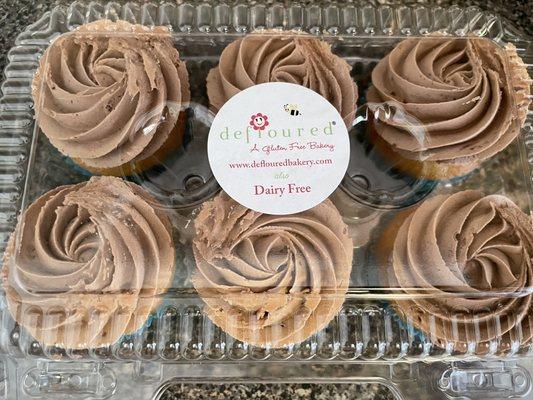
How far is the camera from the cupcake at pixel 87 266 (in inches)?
47.6

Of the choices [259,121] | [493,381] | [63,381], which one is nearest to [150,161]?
[259,121]

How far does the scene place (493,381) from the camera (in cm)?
136

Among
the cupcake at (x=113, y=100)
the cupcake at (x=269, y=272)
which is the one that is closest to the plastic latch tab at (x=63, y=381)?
the cupcake at (x=269, y=272)

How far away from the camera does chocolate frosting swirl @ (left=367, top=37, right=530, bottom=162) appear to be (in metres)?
1.36

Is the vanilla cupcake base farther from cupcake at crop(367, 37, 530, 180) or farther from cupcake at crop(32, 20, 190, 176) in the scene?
cupcake at crop(367, 37, 530, 180)

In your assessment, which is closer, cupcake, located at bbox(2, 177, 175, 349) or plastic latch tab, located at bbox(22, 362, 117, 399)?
cupcake, located at bbox(2, 177, 175, 349)

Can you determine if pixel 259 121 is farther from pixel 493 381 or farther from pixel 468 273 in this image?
pixel 493 381

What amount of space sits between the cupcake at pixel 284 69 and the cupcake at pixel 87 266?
33cm

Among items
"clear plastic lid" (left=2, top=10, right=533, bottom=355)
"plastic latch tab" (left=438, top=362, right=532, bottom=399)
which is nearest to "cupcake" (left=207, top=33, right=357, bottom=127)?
"clear plastic lid" (left=2, top=10, right=533, bottom=355)

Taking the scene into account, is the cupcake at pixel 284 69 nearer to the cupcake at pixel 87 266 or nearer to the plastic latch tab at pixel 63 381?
the cupcake at pixel 87 266

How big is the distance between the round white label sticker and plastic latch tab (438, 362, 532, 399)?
0.53 metres

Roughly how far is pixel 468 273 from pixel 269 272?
1.34 ft

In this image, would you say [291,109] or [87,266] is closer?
[87,266]

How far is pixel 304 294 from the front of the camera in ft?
3.99
